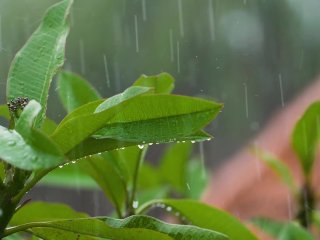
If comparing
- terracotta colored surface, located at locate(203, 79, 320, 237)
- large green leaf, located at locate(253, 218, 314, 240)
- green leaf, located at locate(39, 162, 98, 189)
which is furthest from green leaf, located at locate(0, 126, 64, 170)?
terracotta colored surface, located at locate(203, 79, 320, 237)

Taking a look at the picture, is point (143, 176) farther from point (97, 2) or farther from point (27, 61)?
point (97, 2)

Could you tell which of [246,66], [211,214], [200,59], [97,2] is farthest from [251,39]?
[211,214]

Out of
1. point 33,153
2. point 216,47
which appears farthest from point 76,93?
point 216,47

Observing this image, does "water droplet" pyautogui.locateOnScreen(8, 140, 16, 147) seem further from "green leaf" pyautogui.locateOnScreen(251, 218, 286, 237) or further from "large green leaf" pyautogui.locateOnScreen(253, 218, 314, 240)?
"green leaf" pyautogui.locateOnScreen(251, 218, 286, 237)

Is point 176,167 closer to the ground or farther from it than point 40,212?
closer to the ground

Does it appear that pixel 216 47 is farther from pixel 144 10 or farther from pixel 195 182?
pixel 195 182

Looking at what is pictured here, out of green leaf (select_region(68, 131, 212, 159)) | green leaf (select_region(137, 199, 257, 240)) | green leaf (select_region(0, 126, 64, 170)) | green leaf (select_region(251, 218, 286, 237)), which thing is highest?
green leaf (select_region(0, 126, 64, 170))
